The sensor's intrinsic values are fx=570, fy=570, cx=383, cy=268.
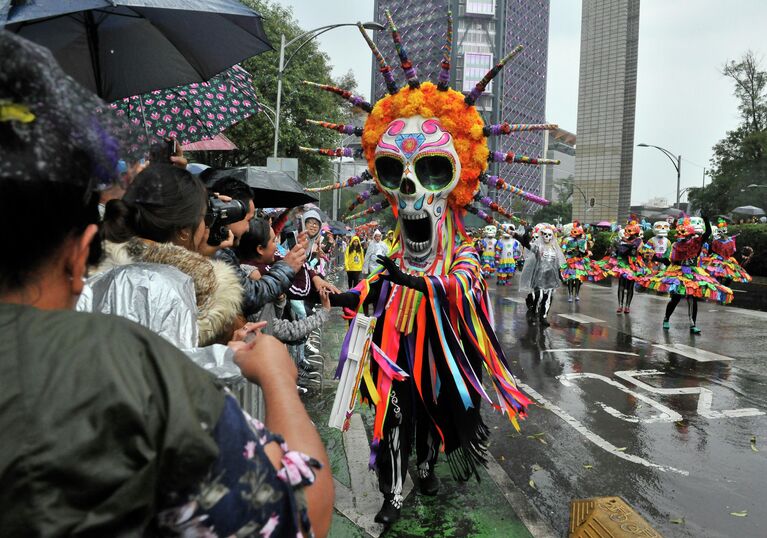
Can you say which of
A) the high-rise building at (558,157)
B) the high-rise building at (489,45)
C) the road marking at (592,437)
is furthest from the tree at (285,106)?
the high-rise building at (558,157)

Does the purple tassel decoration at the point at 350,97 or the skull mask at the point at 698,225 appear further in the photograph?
the skull mask at the point at 698,225

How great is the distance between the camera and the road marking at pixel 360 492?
3.21 metres

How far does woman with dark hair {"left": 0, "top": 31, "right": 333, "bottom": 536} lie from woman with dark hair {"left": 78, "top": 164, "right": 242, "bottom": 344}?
0.80m

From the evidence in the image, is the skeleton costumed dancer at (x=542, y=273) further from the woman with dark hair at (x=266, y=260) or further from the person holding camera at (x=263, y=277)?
the person holding camera at (x=263, y=277)

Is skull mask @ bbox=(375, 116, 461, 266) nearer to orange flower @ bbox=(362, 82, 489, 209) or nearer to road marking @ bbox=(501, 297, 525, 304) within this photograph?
orange flower @ bbox=(362, 82, 489, 209)

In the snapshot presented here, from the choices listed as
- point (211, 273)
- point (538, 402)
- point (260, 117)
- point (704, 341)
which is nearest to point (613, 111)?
Answer: point (260, 117)

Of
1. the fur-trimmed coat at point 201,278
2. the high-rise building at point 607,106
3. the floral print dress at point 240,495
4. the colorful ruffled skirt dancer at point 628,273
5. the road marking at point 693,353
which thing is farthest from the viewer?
the high-rise building at point 607,106

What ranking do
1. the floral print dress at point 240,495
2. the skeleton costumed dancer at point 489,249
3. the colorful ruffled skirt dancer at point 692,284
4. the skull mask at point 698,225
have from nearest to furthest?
1. the floral print dress at point 240,495
2. the colorful ruffled skirt dancer at point 692,284
3. the skull mask at point 698,225
4. the skeleton costumed dancer at point 489,249

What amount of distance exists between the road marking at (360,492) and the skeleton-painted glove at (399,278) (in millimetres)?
1322

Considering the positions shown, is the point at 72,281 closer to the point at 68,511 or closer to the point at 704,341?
the point at 68,511

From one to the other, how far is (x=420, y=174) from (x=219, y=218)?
4.99ft

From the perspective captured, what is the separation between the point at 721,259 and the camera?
1025cm

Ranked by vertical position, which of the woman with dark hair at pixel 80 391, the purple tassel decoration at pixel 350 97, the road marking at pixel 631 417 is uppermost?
the purple tassel decoration at pixel 350 97

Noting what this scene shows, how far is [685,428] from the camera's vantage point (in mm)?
4977
